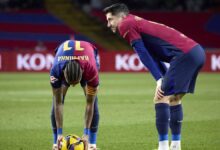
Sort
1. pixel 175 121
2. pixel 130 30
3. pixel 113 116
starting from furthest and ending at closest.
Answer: pixel 113 116, pixel 175 121, pixel 130 30

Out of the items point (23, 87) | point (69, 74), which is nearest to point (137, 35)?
point (69, 74)

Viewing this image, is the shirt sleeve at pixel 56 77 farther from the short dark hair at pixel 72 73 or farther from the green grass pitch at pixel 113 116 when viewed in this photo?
the green grass pitch at pixel 113 116

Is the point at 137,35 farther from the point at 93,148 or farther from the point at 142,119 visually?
the point at 142,119

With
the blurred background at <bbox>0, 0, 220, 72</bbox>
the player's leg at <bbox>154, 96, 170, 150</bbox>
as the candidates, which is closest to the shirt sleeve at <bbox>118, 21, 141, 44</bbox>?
the player's leg at <bbox>154, 96, 170, 150</bbox>

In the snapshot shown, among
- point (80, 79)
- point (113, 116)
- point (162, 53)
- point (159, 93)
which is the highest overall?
point (162, 53)

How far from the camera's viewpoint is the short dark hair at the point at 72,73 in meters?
8.05

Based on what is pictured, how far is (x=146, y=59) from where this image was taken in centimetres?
820

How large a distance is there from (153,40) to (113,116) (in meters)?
5.48

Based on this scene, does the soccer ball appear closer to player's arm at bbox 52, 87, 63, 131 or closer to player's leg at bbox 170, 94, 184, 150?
player's arm at bbox 52, 87, 63, 131

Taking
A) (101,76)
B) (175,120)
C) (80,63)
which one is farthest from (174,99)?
(101,76)

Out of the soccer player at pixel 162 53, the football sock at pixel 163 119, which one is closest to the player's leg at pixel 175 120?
the soccer player at pixel 162 53

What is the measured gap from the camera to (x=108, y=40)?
3575 cm

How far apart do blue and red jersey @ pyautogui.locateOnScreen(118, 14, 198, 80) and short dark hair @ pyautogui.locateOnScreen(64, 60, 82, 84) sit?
81cm

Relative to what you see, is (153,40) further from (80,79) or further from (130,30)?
(80,79)
